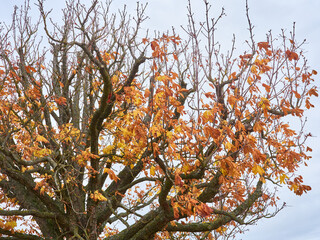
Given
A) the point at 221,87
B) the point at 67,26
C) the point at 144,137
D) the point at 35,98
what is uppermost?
the point at 67,26

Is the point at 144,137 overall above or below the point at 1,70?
below

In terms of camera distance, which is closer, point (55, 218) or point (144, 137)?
point (144, 137)

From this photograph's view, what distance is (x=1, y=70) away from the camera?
33.5 feet

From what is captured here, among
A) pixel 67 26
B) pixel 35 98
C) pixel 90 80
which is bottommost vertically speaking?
pixel 35 98

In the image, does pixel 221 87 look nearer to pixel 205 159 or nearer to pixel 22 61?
pixel 205 159

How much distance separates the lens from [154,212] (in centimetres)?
972

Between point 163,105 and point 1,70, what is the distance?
6.53 meters

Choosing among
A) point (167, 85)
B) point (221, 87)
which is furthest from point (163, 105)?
point (221, 87)

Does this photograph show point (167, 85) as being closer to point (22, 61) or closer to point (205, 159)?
point (205, 159)

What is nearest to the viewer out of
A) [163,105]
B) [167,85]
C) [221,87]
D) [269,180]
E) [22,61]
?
[167,85]

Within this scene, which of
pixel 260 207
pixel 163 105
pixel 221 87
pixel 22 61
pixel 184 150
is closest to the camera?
pixel 163 105

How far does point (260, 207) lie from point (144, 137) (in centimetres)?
580

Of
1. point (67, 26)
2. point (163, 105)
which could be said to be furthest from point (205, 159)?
point (67, 26)

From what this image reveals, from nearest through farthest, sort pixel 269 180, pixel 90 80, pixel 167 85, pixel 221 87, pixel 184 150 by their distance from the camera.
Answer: pixel 167 85
pixel 221 87
pixel 184 150
pixel 269 180
pixel 90 80
